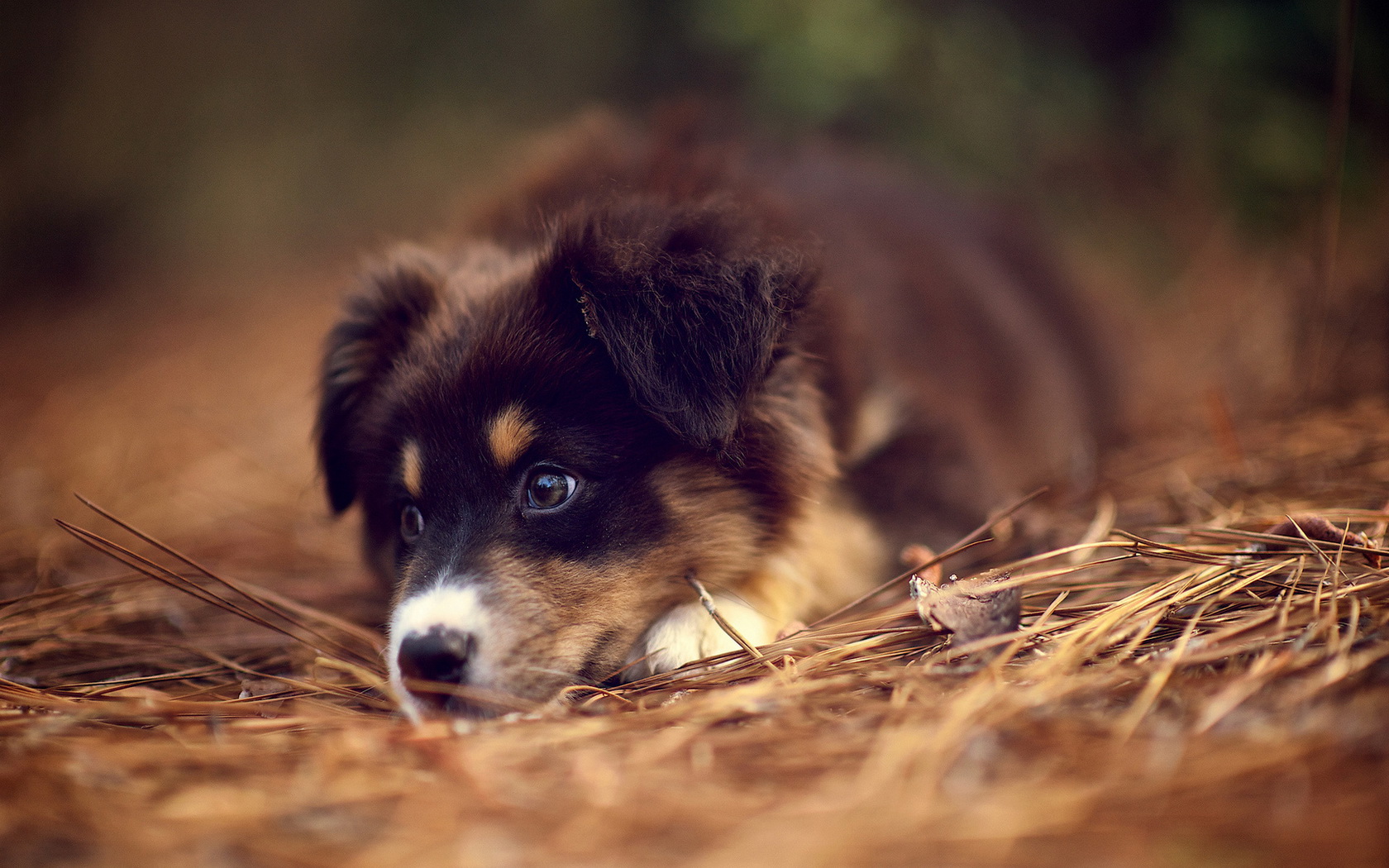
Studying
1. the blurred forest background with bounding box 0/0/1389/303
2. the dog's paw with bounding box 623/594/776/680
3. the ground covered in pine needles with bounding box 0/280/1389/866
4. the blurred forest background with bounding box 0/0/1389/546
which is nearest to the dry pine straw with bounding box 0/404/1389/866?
the ground covered in pine needles with bounding box 0/280/1389/866

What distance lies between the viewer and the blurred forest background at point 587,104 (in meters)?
4.73

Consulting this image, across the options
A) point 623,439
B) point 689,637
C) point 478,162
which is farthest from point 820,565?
point 478,162

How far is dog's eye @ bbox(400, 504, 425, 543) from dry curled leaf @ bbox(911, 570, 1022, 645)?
4.03ft

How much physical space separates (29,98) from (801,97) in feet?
19.1

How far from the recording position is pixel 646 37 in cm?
674

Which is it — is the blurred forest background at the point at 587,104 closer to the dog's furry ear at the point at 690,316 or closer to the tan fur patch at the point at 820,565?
the dog's furry ear at the point at 690,316

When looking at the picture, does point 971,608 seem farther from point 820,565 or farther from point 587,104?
point 587,104

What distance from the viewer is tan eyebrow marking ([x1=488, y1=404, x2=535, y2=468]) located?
215cm

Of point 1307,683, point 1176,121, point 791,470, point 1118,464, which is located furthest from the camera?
point 1176,121

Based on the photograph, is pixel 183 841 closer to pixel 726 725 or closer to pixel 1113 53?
pixel 726 725

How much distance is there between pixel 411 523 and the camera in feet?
7.97

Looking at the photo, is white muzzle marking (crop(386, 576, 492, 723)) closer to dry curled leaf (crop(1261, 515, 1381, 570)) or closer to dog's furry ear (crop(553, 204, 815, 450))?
dog's furry ear (crop(553, 204, 815, 450))

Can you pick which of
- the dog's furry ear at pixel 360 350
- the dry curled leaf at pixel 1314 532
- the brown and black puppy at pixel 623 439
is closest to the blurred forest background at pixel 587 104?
the dog's furry ear at pixel 360 350

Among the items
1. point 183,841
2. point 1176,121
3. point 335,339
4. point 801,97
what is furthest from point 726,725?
point 1176,121
